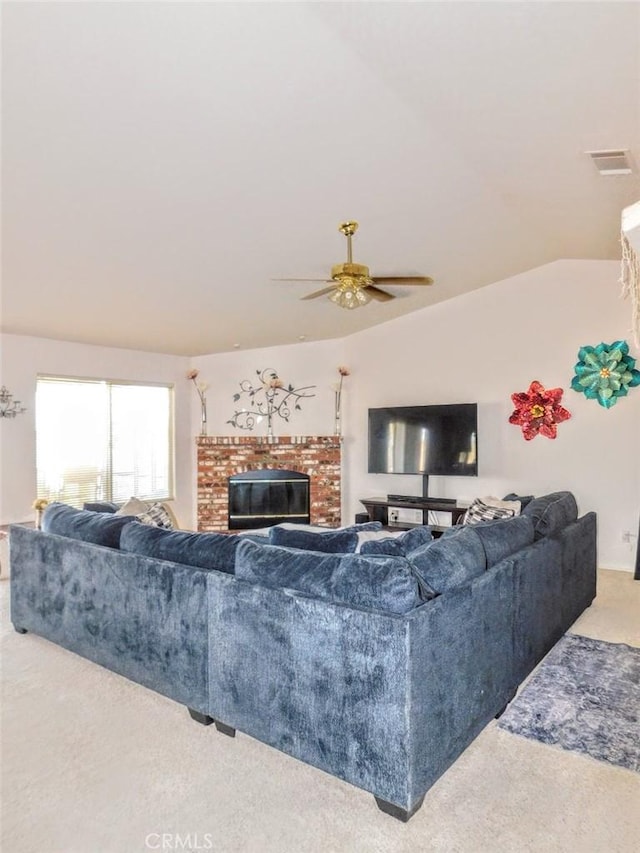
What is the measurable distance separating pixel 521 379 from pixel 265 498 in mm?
3617

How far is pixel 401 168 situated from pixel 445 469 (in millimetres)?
3520

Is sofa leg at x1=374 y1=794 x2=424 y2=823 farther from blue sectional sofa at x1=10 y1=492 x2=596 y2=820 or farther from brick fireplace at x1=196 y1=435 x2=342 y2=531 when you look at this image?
brick fireplace at x1=196 y1=435 x2=342 y2=531

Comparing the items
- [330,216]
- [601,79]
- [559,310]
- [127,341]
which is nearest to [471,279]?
[559,310]

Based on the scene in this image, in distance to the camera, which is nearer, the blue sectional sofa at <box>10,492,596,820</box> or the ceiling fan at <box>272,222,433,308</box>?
the blue sectional sofa at <box>10,492,596,820</box>

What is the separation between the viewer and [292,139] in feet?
9.45

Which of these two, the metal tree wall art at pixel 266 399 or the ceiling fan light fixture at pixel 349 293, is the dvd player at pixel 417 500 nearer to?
the metal tree wall art at pixel 266 399

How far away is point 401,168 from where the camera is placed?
10.8 ft

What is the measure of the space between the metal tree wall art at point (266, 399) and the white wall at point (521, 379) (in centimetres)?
93

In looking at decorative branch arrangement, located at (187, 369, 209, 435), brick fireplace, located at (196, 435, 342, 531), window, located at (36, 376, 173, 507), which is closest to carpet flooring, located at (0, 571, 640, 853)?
window, located at (36, 376, 173, 507)

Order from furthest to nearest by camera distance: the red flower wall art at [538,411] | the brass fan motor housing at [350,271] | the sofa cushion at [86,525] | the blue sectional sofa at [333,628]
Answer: the red flower wall art at [538,411] < the brass fan motor housing at [350,271] < the sofa cushion at [86,525] < the blue sectional sofa at [333,628]

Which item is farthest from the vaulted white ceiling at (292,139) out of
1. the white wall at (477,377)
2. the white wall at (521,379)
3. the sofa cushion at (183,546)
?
the sofa cushion at (183,546)

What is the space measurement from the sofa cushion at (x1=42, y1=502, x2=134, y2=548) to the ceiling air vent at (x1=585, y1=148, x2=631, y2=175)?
3450 millimetres

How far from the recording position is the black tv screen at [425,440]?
5934 millimetres

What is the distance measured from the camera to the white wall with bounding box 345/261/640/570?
210 inches
